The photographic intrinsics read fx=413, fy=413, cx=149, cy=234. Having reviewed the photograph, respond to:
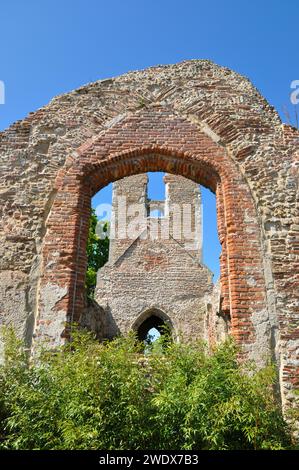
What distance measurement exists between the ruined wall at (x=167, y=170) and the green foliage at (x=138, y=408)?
4.34 feet

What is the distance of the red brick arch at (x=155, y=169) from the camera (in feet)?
19.0

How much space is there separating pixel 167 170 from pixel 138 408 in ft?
13.3

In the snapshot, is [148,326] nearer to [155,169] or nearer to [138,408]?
[155,169]

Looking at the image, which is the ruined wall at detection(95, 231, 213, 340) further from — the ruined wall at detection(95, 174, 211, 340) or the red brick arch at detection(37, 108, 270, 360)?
the red brick arch at detection(37, 108, 270, 360)

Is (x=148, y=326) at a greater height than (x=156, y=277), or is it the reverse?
(x=156, y=277)

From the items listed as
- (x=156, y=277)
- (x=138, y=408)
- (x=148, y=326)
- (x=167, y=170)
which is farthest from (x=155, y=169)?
(x=148, y=326)

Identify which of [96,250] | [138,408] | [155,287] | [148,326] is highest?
[96,250]

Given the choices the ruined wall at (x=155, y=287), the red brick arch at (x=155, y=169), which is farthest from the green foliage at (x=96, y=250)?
the red brick arch at (x=155, y=169)

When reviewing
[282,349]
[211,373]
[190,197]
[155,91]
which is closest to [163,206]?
[190,197]

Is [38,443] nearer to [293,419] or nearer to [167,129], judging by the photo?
[293,419]

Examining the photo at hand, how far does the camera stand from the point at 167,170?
22.7 feet

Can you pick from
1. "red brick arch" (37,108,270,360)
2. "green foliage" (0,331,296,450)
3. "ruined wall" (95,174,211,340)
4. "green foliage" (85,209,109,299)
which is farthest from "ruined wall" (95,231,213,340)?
"green foliage" (0,331,296,450)

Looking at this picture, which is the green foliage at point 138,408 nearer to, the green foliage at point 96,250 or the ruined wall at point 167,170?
the ruined wall at point 167,170

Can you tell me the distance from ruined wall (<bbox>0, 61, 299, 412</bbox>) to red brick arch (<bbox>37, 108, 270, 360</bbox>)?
17 mm
